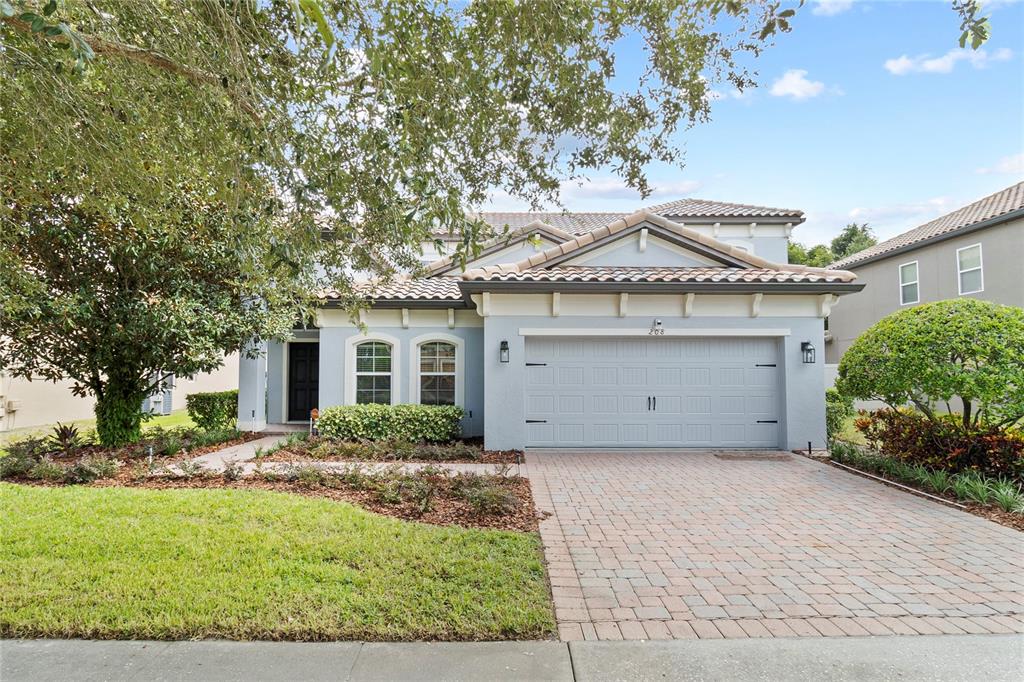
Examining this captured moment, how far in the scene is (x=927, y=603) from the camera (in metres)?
3.83

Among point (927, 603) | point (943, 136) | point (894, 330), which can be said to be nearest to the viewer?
point (927, 603)

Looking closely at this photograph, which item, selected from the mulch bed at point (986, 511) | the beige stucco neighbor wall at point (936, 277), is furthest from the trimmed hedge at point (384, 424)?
the beige stucco neighbor wall at point (936, 277)

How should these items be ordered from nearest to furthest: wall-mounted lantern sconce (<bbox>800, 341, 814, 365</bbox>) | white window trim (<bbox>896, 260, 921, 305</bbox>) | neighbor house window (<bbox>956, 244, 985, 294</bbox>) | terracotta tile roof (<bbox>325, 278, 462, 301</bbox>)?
wall-mounted lantern sconce (<bbox>800, 341, 814, 365</bbox>) < terracotta tile roof (<bbox>325, 278, 462, 301</bbox>) < neighbor house window (<bbox>956, 244, 985, 294</bbox>) < white window trim (<bbox>896, 260, 921, 305</bbox>)

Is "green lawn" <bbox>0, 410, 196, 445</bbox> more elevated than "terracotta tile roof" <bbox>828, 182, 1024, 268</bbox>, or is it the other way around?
"terracotta tile roof" <bbox>828, 182, 1024, 268</bbox>

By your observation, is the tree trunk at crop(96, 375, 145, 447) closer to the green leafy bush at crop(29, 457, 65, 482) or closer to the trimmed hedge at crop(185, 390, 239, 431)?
the green leafy bush at crop(29, 457, 65, 482)

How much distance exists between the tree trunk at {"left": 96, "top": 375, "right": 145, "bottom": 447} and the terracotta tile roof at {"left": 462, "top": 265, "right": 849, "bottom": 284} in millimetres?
7272

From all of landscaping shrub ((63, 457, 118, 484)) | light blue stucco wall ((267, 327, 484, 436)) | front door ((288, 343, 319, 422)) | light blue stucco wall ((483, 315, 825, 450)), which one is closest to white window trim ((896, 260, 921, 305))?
light blue stucco wall ((483, 315, 825, 450))

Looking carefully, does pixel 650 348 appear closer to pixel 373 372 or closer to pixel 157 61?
pixel 373 372

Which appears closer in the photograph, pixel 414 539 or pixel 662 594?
pixel 662 594

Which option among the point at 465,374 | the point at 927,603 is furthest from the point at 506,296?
the point at 927,603

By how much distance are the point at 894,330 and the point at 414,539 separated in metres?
7.80

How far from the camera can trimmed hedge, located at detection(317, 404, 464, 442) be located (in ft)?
33.8

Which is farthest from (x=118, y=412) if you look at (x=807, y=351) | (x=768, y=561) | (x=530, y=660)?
(x=807, y=351)

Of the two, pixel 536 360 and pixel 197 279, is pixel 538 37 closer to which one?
pixel 536 360
